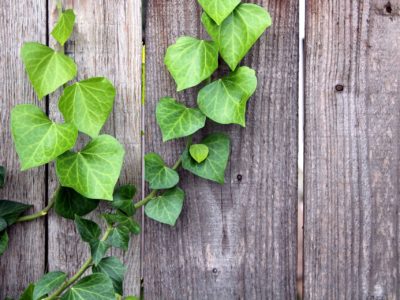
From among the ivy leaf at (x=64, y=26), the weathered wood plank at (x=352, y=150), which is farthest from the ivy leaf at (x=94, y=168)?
the weathered wood plank at (x=352, y=150)

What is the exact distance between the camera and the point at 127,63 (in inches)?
47.6

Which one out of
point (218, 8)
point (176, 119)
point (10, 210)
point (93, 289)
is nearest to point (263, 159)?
point (176, 119)

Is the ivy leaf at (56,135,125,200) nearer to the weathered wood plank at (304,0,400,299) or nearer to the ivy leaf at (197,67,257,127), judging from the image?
the ivy leaf at (197,67,257,127)

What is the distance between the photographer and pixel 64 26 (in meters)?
1.13

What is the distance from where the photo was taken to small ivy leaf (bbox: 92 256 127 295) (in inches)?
45.2

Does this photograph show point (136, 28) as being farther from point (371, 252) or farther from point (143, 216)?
point (371, 252)

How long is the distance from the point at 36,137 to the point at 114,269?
0.32 metres

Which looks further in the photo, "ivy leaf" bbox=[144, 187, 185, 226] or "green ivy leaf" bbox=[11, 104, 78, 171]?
"ivy leaf" bbox=[144, 187, 185, 226]

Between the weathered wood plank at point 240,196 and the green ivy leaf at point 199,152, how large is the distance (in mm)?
71

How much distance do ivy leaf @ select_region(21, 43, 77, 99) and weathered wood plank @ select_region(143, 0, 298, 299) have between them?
187 millimetres

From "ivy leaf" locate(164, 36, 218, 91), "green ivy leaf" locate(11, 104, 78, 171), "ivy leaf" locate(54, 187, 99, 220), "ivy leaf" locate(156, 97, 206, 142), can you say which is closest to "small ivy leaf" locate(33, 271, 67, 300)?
"ivy leaf" locate(54, 187, 99, 220)

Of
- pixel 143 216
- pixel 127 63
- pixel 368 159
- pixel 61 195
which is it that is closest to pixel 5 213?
pixel 61 195

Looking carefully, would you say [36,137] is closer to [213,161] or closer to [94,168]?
[94,168]

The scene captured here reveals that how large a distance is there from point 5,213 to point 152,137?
0.36m
